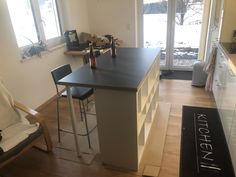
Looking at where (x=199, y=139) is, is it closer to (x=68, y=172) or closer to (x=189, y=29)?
(x=68, y=172)

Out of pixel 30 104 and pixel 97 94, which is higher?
pixel 97 94

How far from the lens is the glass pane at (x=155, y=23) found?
445 centimetres

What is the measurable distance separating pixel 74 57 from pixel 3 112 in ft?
7.05

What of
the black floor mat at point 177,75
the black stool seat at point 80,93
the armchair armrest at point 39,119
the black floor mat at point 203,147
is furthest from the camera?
the black floor mat at point 177,75

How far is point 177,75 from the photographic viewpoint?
456 cm

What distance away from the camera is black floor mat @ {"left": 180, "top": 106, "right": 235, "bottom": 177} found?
6.56 ft

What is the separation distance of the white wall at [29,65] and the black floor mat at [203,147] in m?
2.29

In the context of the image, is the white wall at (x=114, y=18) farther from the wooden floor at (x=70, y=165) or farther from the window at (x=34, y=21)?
the wooden floor at (x=70, y=165)

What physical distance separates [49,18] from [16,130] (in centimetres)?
222

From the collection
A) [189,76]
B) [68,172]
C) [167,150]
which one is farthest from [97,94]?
[189,76]

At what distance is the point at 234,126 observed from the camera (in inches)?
75.1

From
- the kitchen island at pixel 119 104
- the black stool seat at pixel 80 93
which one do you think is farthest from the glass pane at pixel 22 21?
the kitchen island at pixel 119 104

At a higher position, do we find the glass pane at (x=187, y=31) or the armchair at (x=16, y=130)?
the glass pane at (x=187, y=31)

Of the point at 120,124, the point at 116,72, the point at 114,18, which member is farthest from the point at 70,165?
the point at 114,18
